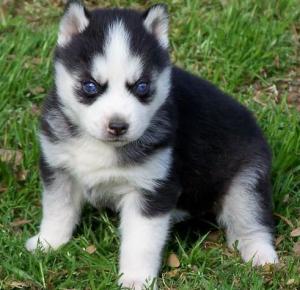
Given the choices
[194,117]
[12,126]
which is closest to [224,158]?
[194,117]

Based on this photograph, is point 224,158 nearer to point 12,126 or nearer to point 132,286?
point 132,286

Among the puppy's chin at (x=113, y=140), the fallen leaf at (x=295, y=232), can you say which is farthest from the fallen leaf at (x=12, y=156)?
the fallen leaf at (x=295, y=232)

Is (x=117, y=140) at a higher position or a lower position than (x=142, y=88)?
lower

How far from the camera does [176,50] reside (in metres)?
8.31

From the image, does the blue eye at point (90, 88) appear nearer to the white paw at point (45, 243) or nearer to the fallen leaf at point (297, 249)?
the white paw at point (45, 243)

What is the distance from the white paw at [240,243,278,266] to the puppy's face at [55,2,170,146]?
144cm

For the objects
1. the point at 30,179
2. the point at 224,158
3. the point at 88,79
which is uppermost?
the point at 88,79

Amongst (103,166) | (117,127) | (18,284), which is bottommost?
(18,284)

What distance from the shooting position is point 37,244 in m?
5.82

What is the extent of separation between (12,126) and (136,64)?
2.34 m

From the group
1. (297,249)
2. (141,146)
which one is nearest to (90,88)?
(141,146)

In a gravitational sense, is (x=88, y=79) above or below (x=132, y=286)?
above

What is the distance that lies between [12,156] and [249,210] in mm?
2075

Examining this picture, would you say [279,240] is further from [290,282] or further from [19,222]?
[19,222]
